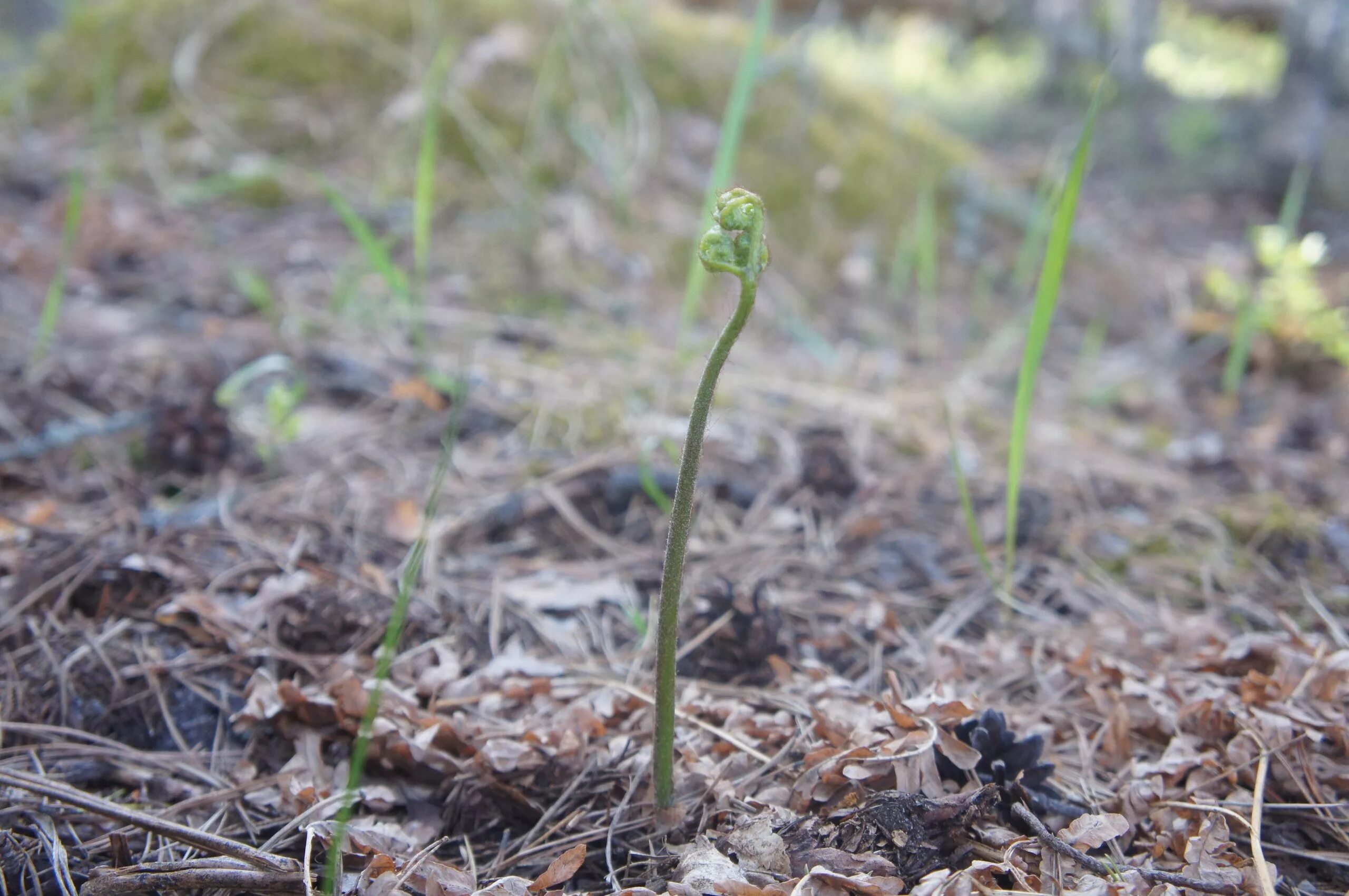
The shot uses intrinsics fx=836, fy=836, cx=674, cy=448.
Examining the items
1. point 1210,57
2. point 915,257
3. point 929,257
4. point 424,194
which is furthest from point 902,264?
point 1210,57

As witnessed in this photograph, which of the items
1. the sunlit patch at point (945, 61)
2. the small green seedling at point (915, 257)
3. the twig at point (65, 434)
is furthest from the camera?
the sunlit patch at point (945, 61)

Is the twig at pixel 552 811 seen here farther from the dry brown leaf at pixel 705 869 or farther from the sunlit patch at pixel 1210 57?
the sunlit patch at pixel 1210 57

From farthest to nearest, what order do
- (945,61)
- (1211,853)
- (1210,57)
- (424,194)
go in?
(945,61), (1210,57), (424,194), (1211,853)

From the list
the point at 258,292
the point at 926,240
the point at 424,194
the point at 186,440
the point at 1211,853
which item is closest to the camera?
the point at 1211,853

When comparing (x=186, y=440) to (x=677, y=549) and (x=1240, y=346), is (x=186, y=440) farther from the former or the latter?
(x=1240, y=346)

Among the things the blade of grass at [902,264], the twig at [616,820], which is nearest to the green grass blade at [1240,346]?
the blade of grass at [902,264]

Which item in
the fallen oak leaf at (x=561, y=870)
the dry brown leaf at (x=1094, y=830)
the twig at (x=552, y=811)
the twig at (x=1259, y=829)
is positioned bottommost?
the twig at (x=552, y=811)

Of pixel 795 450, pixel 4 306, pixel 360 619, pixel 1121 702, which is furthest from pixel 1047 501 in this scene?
pixel 4 306

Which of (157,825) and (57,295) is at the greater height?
(57,295)
